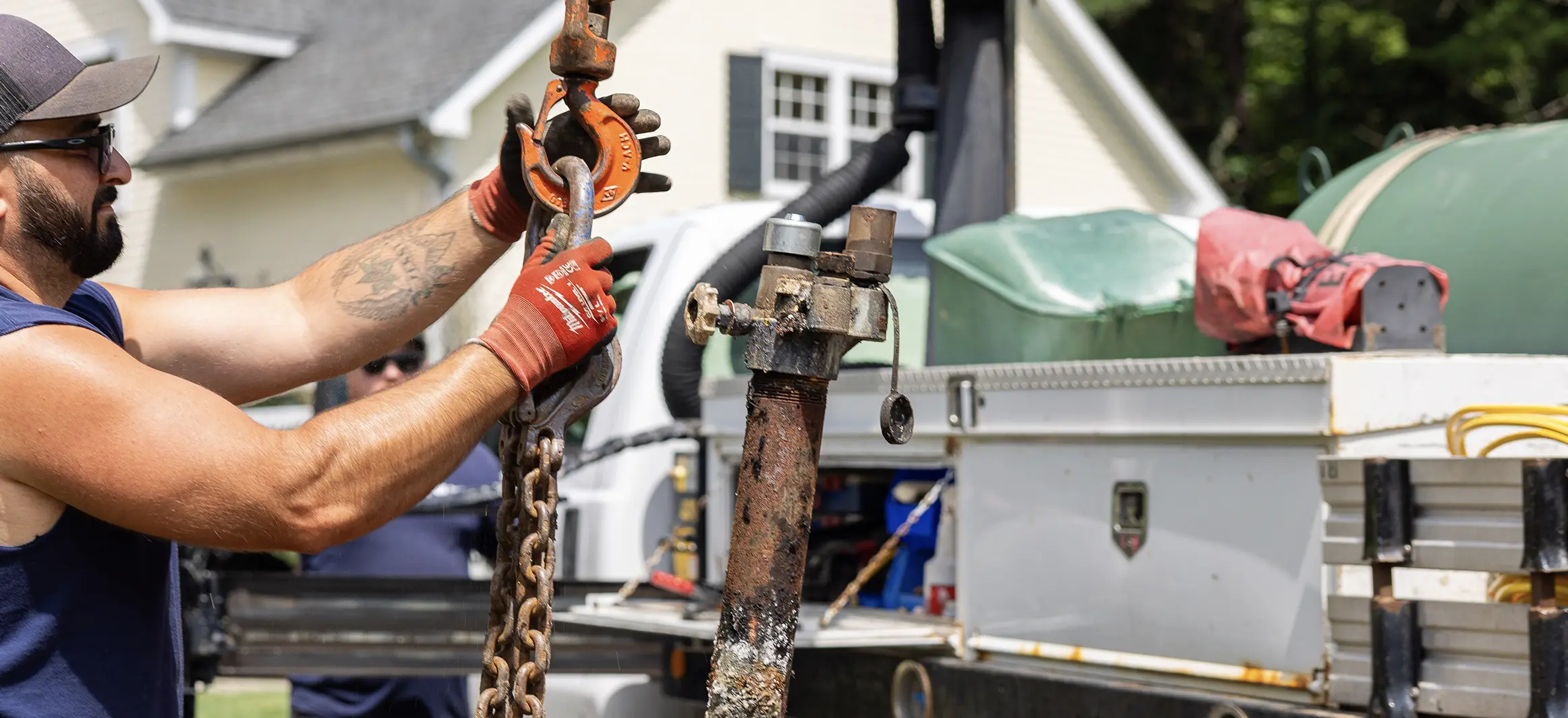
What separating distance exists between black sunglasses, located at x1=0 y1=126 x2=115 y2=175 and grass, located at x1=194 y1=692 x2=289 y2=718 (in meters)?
6.75

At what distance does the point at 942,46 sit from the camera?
614cm

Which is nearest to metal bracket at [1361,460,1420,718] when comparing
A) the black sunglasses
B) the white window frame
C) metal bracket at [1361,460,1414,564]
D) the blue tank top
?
metal bracket at [1361,460,1414,564]

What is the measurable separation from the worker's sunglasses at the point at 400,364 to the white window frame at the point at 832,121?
11.1 metres

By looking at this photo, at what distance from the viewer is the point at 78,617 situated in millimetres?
2578

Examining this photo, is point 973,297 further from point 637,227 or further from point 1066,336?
point 637,227

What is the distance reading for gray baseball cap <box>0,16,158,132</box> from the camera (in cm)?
264

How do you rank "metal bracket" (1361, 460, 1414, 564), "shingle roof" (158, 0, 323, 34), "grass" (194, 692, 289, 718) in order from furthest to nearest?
"shingle roof" (158, 0, 323, 34), "grass" (194, 692, 289, 718), "metal bracket" (1361, 460, 1414, 564)

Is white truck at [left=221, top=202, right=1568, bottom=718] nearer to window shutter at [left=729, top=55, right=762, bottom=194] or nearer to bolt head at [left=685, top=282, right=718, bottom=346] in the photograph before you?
bolt head at [left=685, top=282, right=718, bottom=346]

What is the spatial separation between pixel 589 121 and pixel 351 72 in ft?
49.1

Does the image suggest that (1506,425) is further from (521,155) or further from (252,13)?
(252,13)

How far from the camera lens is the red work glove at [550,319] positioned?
2.61 meters

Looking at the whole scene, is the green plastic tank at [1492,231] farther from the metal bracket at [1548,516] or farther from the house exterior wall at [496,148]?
the house exterior wall at [496,148]

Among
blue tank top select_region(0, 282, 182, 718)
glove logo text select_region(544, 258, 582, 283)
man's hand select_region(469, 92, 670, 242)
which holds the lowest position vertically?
blue tank top select_region(0, 282, 182, 718)

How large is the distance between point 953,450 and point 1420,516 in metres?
1.35
